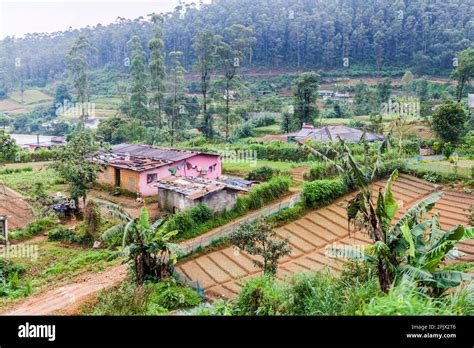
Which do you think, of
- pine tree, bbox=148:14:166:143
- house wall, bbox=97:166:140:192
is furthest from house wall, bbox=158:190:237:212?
pine tree, bbox=148:14:166:143

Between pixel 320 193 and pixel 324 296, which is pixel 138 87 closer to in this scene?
pixel 320 193

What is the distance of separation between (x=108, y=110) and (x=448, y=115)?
26.7 meters

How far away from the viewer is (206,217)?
512 inches

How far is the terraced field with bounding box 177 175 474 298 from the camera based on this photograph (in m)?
10.4

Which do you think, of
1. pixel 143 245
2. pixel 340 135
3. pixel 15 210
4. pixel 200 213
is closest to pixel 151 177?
pixel 200 213

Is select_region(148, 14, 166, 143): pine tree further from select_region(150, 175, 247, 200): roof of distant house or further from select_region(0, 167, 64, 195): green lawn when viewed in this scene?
select_region(150, 175, 247, 200): roof of distant house

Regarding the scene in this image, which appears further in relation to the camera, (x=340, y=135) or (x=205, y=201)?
(x=340, y=135)

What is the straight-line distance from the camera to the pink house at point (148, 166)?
54.0ft

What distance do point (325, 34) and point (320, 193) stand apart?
34569mm

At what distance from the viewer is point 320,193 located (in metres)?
14.8

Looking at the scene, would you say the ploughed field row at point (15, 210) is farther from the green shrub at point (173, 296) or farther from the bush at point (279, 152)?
the bush at point (279, 152)

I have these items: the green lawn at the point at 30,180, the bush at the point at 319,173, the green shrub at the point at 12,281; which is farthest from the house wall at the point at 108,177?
the bush at the point at 319,173

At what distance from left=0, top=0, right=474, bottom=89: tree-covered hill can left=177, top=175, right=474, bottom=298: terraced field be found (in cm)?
2795
